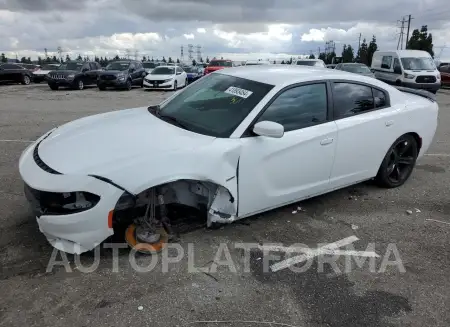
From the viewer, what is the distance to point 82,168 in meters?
2.94

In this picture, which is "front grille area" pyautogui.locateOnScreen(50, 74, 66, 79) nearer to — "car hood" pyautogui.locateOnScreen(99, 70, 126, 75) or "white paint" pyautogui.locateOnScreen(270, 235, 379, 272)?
"car hood" pyautogui.locateOnScreen(99, 70, 126, 75)

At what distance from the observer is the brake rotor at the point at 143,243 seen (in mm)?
3333

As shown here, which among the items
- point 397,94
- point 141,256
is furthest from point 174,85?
point 141,256

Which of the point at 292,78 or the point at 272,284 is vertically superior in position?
the point at 292,78

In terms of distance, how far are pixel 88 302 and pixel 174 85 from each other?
64.1 feet

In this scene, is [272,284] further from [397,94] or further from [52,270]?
[397,94]

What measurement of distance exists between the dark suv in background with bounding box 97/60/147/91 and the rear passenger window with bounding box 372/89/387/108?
18.2 m

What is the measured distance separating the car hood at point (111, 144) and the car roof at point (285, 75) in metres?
1.00

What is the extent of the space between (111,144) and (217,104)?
1.14 meters

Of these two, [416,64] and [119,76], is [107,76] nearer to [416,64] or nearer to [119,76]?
[119,76]

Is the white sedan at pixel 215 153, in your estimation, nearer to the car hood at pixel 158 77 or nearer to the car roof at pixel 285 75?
the car roof at pixel 285 75

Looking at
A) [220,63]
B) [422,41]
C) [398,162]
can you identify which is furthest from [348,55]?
[398,162]

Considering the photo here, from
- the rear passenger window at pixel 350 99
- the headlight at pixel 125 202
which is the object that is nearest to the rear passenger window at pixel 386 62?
the rear passenger window at pixel 350 99

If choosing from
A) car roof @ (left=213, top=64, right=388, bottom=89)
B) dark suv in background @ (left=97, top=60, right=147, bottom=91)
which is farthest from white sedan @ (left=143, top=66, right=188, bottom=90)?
car roof @ (left=213, top=64, right=388, bottom=89)
